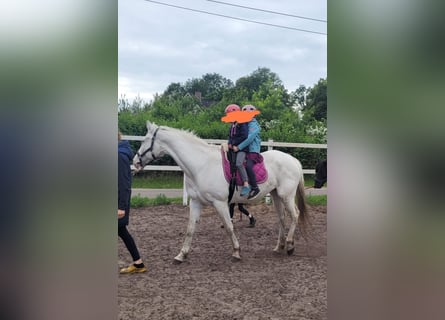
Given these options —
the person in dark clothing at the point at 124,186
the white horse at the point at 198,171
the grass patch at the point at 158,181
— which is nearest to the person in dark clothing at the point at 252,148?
the white horse at the point at 198,171

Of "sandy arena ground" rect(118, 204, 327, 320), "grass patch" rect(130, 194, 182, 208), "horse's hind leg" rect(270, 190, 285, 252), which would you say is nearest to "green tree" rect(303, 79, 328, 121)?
"grass patch" rect(130, 194, 182, 208)

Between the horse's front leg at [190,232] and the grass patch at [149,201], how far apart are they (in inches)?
118

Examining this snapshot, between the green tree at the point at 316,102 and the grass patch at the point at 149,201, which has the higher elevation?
the green tree at the point at 316,102

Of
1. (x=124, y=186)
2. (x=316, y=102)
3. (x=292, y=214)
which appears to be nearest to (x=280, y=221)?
(x=292, y=214)

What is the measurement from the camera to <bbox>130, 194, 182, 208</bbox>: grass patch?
655 cm

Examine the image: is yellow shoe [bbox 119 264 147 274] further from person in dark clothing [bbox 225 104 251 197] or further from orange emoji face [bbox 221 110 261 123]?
orange emoji face [bbox 221 110 261 123]

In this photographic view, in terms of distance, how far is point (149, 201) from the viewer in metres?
6.77

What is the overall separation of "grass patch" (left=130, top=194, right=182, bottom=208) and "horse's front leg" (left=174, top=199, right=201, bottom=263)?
3008mm

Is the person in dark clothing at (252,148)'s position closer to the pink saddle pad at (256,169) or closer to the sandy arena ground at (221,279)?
the pink saddle pad at (256,169)

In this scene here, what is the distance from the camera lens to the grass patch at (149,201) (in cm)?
655
